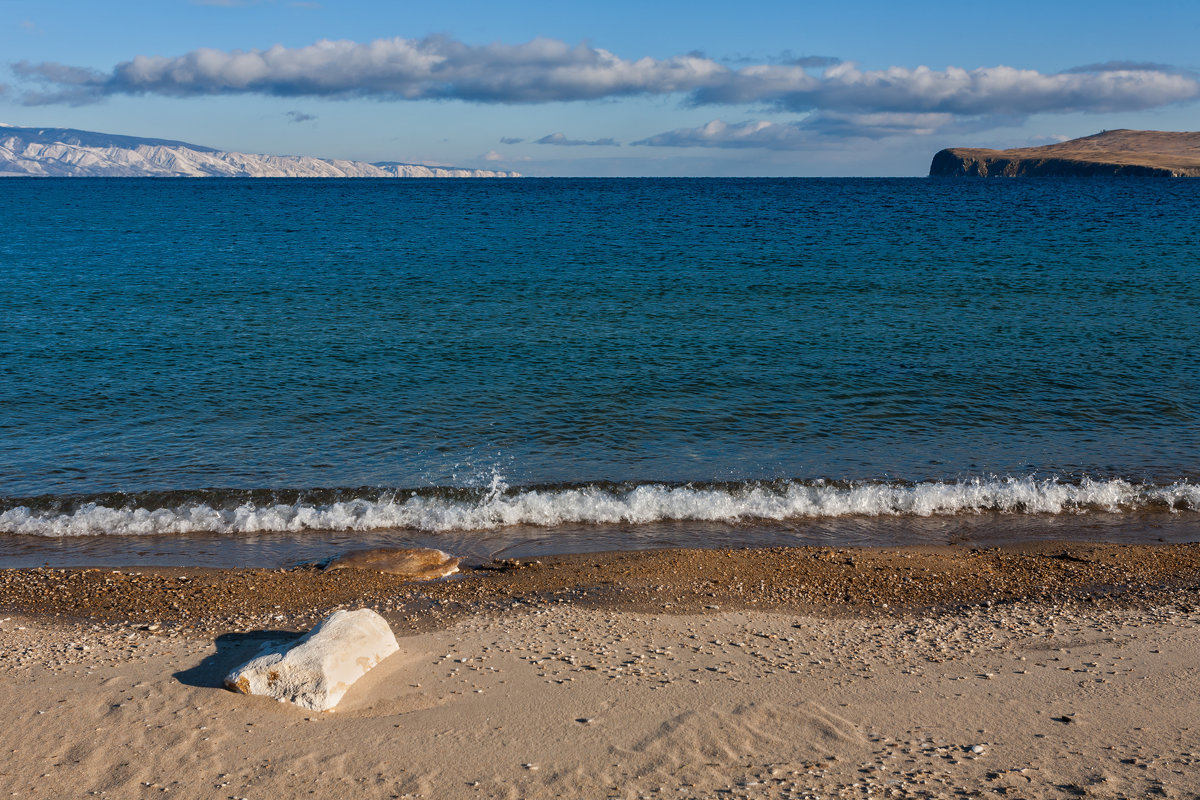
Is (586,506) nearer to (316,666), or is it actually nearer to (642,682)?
(642,682)

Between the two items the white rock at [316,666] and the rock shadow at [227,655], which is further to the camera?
the rock shadow at [227,655]

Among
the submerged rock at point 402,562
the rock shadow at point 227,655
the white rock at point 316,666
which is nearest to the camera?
the white rock at point 316,666

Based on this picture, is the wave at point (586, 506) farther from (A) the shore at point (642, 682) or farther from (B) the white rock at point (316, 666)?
(B) the white rock at point (316, 666)

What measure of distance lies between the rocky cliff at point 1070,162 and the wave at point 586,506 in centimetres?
16105

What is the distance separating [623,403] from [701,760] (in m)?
11.7

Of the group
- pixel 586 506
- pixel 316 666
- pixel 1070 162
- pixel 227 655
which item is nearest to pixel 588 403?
pixel 586 506

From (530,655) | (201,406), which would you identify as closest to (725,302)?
(201,406)

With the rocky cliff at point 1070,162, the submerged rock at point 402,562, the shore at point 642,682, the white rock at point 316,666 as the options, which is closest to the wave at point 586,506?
the submerged rock at point 402,562

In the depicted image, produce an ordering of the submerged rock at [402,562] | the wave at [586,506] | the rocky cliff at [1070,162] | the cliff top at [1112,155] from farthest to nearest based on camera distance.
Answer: the cliff top at [1112,155], the rocky cliff at [1070,162], the wave at [586,506], the submerged rock at [402,562]

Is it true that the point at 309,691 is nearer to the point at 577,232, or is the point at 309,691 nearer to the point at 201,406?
the point at 201,406

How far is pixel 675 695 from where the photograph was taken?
6.70 metres

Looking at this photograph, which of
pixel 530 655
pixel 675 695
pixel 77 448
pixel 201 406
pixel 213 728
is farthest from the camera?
pixel 201 406

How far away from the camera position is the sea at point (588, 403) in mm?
11844

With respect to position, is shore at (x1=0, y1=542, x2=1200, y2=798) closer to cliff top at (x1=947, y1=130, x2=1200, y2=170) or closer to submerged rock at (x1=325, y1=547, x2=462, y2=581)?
submerged rock at (x1=325, y1=547, x2=462, y2=581)
